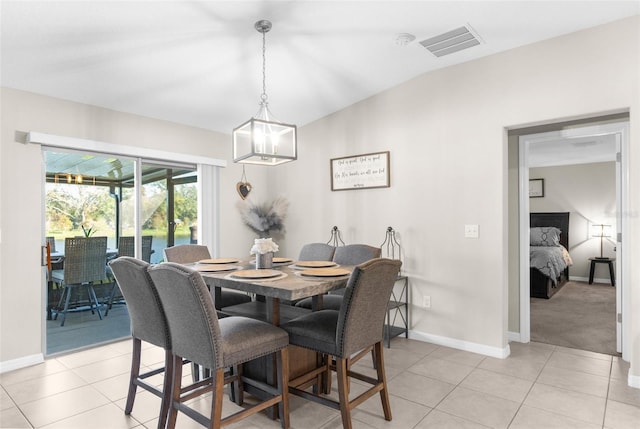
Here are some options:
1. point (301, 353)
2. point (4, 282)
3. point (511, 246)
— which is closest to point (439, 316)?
point (511, 246)

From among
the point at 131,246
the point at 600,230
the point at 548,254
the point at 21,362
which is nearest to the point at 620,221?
the point at 548,254

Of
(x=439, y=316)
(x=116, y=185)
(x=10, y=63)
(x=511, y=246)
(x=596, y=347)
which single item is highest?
(x=10, y=63)

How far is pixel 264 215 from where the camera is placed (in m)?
4.93

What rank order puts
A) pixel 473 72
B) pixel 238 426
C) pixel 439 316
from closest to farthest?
1. pixel 238 426
2. pixel 473 72
3. pixel 439 316

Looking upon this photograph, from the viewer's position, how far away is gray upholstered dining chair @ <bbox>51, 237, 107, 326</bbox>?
3.54m

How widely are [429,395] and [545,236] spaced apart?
5528mm

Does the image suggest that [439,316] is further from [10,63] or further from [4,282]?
[10,63]

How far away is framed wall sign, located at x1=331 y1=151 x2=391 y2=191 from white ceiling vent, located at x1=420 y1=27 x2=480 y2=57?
3.80 feet

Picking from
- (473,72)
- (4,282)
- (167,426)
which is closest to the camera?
(167,426)

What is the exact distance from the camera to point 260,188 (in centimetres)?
519

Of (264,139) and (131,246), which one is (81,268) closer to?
(131,246)

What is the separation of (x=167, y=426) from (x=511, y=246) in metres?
3.36

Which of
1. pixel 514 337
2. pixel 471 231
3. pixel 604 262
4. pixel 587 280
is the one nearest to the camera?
pixel 471 231

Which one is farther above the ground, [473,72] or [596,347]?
[473,72]
